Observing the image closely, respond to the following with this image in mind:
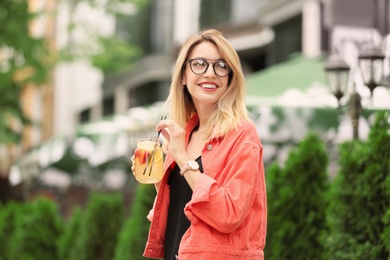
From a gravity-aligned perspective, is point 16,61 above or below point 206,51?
above

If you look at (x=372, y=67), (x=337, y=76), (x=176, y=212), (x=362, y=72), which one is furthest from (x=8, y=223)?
(x=176, y=212)

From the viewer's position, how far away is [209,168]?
4457 mm

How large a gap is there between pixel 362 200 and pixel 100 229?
6.74 metres

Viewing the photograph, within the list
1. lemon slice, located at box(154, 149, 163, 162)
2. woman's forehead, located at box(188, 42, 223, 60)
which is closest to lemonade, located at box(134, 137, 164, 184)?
lemon slice, located at box(154, 149, 163, 162)

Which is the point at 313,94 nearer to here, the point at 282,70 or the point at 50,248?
the point at 282,70

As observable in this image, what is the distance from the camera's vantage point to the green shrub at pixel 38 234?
13.5 m

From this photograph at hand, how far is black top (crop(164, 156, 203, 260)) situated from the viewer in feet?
15.1

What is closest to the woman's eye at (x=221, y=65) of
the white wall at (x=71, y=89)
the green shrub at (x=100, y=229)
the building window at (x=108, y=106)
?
the green shrub at (x=100, y=229)

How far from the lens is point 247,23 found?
97.3 feet

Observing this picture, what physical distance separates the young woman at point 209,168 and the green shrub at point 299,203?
3.76 m

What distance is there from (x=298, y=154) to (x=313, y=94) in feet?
18.0

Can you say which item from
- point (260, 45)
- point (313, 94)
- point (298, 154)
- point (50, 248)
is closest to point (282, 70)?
point (313, 94)

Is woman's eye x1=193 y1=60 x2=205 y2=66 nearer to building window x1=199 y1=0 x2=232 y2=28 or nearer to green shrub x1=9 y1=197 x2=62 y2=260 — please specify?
green shrub x1=9 y1=197 x2=62 y2=260

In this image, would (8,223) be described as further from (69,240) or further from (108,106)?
(108,106)
